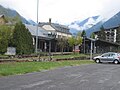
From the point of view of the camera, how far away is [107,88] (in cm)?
1443

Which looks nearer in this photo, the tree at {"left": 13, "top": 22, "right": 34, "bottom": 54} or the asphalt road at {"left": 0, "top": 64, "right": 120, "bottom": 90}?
the asphalt road at {"left": 0, "top": 64, "right": 120, "bottom": 90}

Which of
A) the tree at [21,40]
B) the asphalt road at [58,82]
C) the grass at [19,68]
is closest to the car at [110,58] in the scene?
the tree at [21,40]

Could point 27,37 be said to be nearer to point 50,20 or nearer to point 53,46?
point 53,46

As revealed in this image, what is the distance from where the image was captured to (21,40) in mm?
56250

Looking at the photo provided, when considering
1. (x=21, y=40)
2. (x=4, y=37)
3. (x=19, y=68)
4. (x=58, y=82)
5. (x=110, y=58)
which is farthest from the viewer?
(x=21, y=40)

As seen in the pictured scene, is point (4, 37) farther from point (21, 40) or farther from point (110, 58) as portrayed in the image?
point (110, 58)

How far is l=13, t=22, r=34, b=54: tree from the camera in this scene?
181 ft

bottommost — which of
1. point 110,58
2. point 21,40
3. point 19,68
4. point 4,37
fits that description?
point 19,68

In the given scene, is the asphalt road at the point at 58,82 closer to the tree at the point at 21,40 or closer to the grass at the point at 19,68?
the grass at the point at 19,68

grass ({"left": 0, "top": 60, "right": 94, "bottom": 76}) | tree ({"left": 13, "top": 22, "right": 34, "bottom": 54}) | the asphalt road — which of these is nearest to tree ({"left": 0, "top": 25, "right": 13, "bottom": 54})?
tree ({"left": 13, "top": 22, "right": 34, "bottom": 54})

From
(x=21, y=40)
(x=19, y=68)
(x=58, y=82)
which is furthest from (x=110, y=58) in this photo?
(x=58, y=82)

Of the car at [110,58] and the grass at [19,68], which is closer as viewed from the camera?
the grass at [19,68]

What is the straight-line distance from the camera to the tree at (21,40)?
55281 mm

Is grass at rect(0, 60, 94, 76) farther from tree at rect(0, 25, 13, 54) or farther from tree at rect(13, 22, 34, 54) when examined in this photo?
tree at rect(13, 22, 34, 54)
